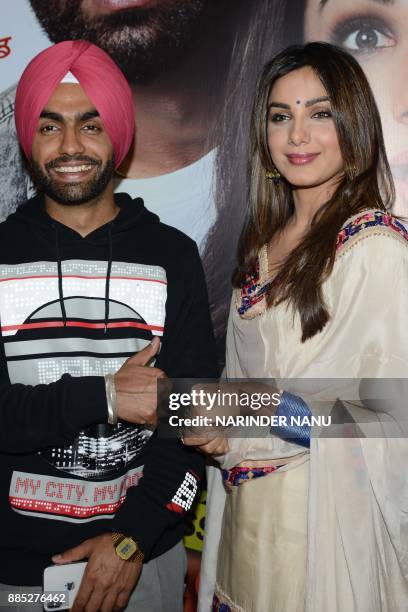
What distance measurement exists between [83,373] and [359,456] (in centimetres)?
79

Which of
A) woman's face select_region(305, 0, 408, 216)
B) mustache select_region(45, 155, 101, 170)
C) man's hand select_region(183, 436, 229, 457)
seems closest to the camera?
man's hand select_region(183, 436, 229, 457)

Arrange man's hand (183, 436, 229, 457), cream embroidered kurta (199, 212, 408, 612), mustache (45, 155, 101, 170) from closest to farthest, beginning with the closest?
cream embroidered kurta (199, 212, 408, 612) < man's hand (183, 436, 229, 457) < mustache (45, 155, 101, 170)

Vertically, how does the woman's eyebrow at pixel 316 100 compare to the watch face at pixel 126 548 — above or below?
above

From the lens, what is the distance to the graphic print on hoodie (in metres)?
1.93

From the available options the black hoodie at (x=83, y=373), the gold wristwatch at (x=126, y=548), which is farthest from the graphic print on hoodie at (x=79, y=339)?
the gold wristwatch at (x=126, y=548)

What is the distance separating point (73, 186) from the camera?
2018mm

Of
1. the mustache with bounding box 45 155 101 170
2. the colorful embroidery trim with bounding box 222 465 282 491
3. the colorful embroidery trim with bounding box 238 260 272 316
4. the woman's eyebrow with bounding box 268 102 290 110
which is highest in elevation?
the woman's eyebrow with bounding box 268 102 290 110

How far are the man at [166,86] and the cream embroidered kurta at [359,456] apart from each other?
1.01 m

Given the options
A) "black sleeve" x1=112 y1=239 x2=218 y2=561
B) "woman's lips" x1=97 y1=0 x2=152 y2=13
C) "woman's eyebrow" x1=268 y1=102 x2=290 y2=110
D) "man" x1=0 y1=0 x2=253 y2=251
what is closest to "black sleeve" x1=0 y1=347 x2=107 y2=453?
"black sleeve" x1=112 y1=239 x2=218 y2=561

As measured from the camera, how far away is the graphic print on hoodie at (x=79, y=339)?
6.32 ft

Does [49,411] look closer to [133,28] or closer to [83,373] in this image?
[83,373]

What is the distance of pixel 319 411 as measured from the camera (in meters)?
1.88

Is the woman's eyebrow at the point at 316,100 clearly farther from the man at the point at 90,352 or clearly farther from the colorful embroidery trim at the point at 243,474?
the colorful embroidery trim at the point at 243,474

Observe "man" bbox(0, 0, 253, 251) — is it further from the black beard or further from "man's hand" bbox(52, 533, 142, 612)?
"man's hand" bbox(52, 533, 142, 612)
